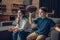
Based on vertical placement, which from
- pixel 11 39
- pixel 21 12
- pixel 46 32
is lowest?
pixel 11 39

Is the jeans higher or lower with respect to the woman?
lower

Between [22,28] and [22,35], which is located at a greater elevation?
[22,28]

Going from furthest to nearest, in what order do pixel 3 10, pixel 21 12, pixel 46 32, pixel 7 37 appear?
pixel 3 10 < pixel 7 37 < pixel 21 12 < pixel 46 32

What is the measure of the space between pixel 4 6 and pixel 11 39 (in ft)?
18.0

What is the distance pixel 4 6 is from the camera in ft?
32.8

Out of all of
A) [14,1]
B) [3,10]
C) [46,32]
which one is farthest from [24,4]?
[46,32]

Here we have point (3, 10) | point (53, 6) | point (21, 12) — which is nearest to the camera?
point (21, 12)

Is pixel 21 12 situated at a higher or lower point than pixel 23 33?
higher

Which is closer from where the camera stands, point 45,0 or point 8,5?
point 45,0

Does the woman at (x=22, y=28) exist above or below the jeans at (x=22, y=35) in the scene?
above

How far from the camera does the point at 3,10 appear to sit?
9.88m

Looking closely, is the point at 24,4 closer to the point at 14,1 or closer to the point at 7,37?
the point at 14,1

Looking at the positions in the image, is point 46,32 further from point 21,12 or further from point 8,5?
point 8,5

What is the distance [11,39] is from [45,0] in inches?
191
